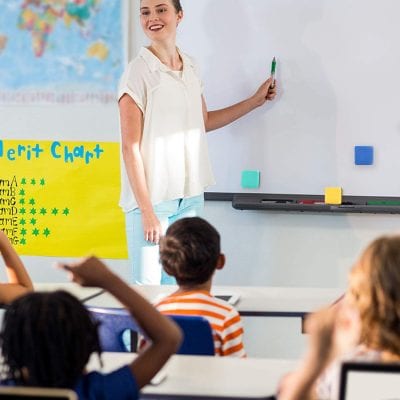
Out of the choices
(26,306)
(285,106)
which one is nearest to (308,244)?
(285,106)

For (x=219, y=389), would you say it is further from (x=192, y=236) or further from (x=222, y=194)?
(x=222, y=194)

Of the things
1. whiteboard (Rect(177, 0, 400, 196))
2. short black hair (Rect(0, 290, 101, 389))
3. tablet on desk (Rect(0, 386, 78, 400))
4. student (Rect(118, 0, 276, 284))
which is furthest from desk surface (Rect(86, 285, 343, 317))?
tablet on desk (Rect(0, 386, 78, 400))

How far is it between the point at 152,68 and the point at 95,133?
84cm

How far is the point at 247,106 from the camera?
15.9 ft

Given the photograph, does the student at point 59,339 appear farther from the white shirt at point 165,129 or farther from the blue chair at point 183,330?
the white shirt at point 165,129

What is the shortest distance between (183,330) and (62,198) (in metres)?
2.51

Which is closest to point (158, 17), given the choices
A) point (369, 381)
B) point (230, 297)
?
point (230, 297)

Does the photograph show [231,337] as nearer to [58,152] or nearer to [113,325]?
[113,325]

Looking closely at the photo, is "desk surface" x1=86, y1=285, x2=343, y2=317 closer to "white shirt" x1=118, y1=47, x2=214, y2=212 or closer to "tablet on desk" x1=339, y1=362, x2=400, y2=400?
"white shirt" x1=118, y1=47, x2=214, y2=212

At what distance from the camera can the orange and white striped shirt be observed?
9.75ft

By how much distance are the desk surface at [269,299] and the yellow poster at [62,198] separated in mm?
1344

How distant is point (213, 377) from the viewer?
2.46 meters

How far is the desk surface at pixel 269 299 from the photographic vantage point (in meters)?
3.45

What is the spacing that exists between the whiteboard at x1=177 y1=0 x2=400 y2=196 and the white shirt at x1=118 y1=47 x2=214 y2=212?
461 millimetres
